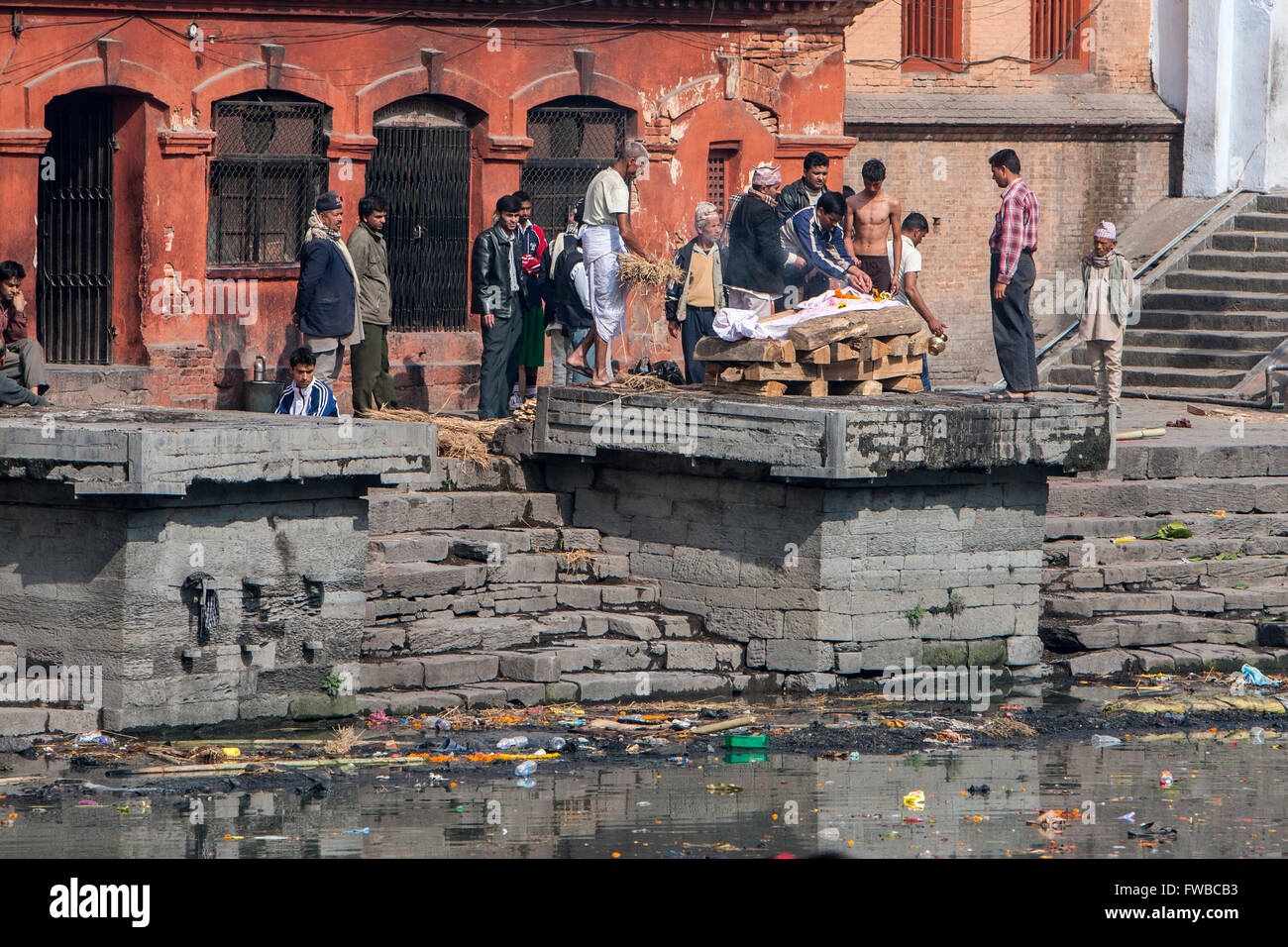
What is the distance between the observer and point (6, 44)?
53.4 ft

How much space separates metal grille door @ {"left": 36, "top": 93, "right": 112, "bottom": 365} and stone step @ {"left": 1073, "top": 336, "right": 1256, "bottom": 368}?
32.5 ft

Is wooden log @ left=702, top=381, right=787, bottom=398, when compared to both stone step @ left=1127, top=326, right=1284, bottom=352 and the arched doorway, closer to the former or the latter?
the arched doorway

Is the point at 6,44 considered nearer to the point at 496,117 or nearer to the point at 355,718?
the point at 496,117

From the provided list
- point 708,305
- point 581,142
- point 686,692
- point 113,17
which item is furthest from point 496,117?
point 686,692

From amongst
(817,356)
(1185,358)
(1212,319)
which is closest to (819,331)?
(817,356)

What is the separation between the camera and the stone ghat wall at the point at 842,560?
12.8m

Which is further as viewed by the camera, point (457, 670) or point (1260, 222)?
point (1260, 222)

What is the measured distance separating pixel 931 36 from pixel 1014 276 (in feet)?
34.5

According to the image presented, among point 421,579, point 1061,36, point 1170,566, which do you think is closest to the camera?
point 421,579

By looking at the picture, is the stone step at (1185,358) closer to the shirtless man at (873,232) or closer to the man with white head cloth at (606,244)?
the shirtless man at (873,232)

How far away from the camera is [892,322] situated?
1344 cm

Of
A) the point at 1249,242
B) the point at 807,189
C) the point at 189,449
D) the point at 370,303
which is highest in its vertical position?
the point at 1249,242

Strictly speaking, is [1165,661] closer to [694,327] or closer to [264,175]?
[694,327]

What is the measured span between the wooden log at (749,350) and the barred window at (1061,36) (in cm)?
1248
